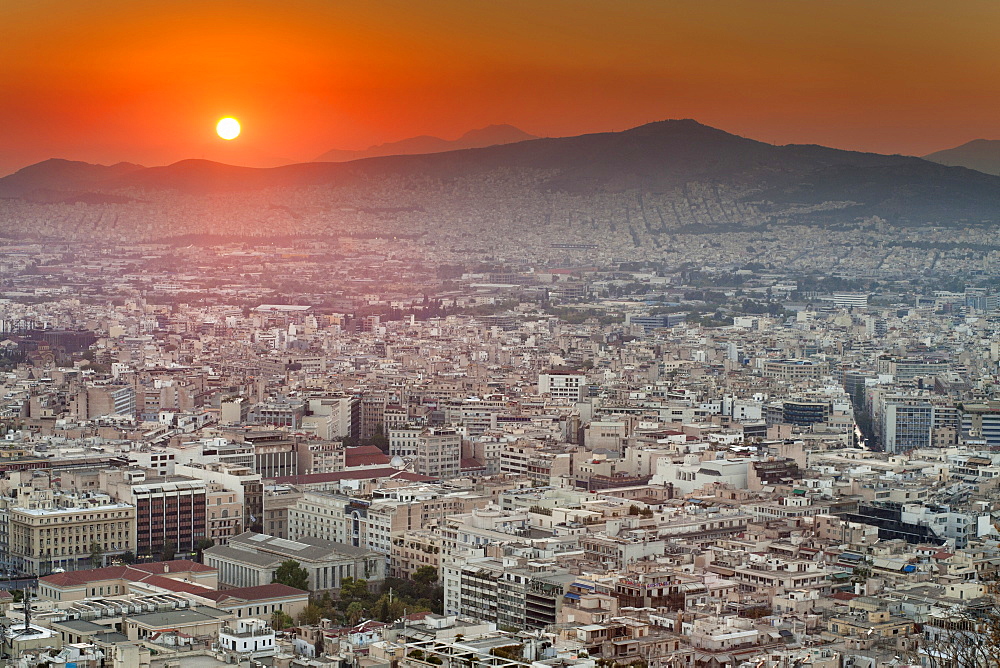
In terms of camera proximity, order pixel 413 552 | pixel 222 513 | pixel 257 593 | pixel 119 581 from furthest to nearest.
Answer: pixel 222 513 < pixel 413 552 < pixel 119 581 < pixel 257 593

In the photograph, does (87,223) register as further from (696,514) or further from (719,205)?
(696,514)

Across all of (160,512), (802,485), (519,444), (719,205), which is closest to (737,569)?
(802,485)

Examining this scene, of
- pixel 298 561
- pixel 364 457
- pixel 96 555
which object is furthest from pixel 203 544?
pixel 364 457

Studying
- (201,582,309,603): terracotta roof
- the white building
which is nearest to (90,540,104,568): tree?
(201,582,309,603): terracotta roof

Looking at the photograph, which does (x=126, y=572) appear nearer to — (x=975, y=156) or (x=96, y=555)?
(x=96, y=555)

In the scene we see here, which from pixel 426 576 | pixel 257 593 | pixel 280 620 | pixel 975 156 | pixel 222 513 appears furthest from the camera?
pixel 975 156

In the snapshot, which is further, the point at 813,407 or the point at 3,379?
the point at 3,379

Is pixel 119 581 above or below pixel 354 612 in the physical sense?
above
